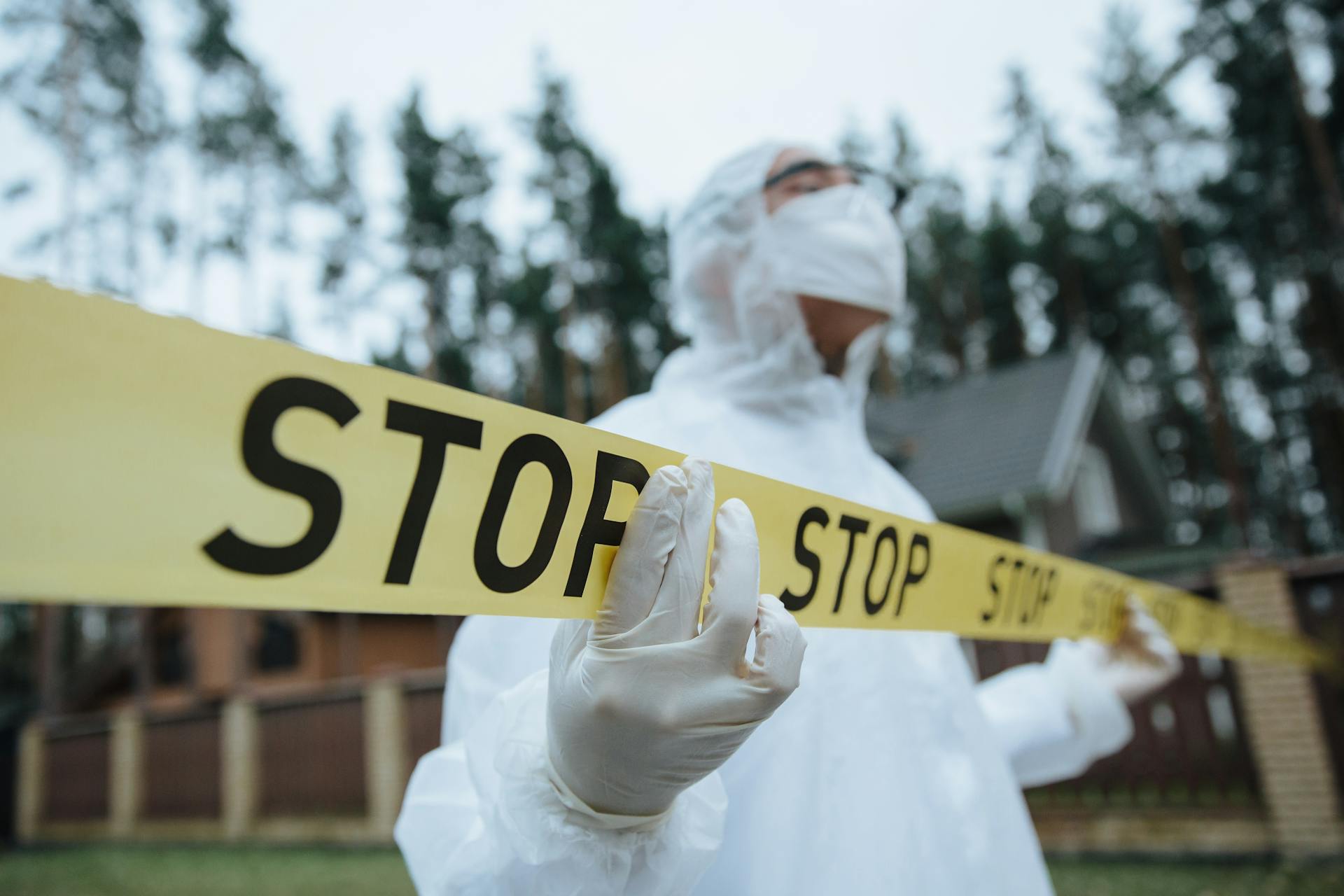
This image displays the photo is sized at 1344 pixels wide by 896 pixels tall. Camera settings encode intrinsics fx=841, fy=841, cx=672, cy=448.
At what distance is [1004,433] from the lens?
603 inches

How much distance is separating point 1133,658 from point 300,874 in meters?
8.63

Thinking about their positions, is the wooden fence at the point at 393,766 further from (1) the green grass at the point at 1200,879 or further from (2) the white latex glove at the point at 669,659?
(2) the white latex glove at the point at 669,659

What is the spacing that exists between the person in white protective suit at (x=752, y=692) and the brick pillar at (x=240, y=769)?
1153cm

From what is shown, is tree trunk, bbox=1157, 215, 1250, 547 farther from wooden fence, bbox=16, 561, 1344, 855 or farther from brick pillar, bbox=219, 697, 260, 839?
brick pillar, bbox=219, 697, 260, 839

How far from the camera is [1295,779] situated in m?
5.95

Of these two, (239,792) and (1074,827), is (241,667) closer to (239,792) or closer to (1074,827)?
(239,792)

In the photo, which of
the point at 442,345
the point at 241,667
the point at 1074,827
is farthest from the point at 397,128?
the point at 1074,827

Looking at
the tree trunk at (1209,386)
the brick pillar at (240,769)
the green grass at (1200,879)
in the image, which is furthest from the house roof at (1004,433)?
the brick pillar at (240,769)

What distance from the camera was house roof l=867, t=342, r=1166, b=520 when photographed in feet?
44.7

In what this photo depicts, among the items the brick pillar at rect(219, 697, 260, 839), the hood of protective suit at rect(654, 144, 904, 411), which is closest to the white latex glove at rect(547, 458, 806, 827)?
the hood of protective suit at rect(654, 144, 904, 411)

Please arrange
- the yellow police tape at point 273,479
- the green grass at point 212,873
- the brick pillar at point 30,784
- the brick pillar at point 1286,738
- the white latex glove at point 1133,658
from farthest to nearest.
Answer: the brick pillar at point 30,784, the green grass at point 212,873, the brick pillar at point 1286,738, the white latex glove at point 1133,658, the yellow police tape at point 273,479

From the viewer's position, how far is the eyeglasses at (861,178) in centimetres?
200

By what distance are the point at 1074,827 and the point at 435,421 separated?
25.0 ft

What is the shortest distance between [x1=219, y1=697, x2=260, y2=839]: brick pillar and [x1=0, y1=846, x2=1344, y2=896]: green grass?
14.1 inches
